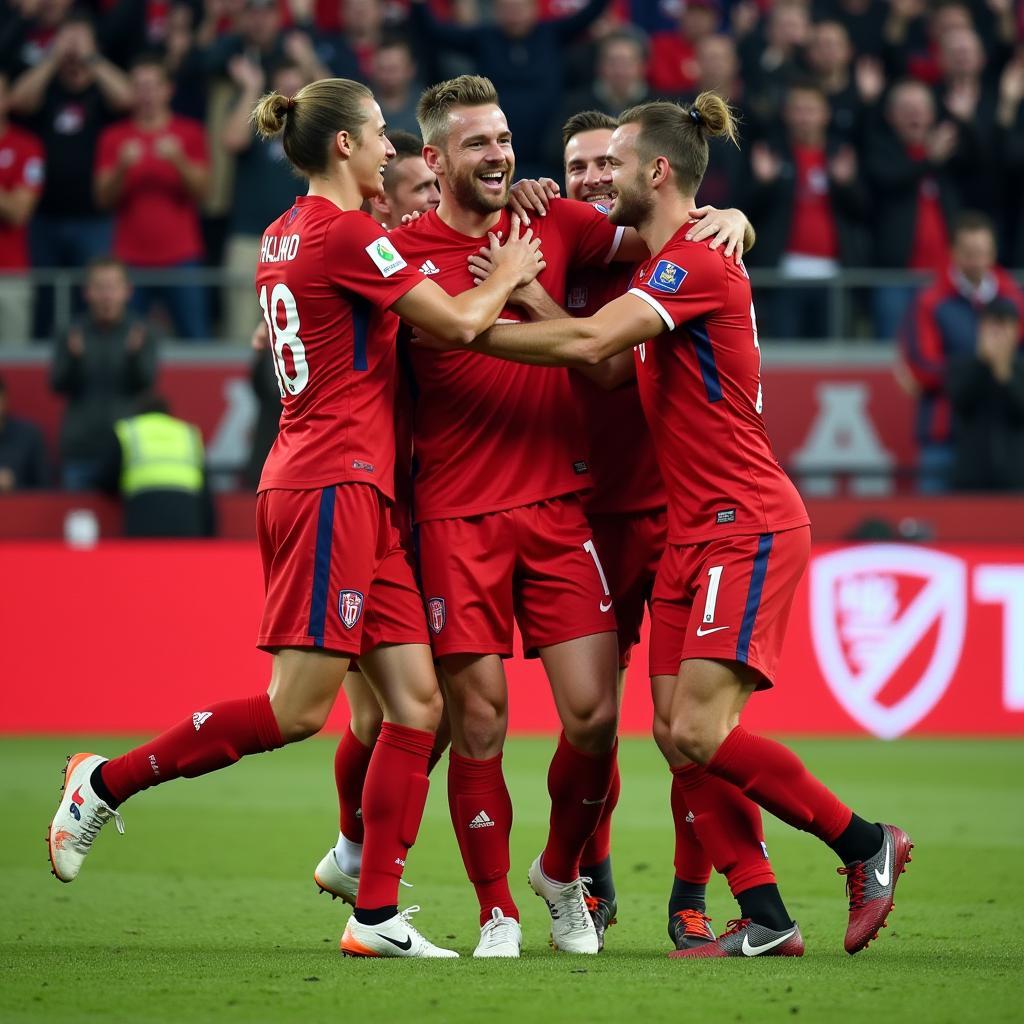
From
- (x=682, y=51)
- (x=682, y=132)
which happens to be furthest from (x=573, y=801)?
(x=682, y=51)

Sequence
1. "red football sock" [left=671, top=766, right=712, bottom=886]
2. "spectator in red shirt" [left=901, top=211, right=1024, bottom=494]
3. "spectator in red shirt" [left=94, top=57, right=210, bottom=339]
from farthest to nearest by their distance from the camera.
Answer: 1. "spectator in red shirt" [left=94, top=57, right=210, bottom=339]
2. "spectator in red shirt" [left=901, top=211, right=1024, bottom=494]
3. "red football sock" [left=671, top=766, right=712, bottom=886]

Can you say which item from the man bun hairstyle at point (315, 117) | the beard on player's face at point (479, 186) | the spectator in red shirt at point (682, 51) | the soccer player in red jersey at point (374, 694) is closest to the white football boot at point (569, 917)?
the soccer player in red jersey at point (374, 694)

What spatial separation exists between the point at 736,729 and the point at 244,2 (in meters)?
9.93

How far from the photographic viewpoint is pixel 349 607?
5.34m

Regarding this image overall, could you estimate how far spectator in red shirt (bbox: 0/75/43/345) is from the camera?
514 inches

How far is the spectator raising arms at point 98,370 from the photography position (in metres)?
11.9

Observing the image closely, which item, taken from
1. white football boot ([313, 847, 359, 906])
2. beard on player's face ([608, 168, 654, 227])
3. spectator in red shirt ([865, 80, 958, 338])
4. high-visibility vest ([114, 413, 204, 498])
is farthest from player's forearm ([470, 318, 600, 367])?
spectator in red shirt ([865, 80, 958, 338])

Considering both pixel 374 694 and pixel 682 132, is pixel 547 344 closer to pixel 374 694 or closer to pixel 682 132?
pixel 682 132

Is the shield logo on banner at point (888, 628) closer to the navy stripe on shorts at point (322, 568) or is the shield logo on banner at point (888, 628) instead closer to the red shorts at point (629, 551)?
the red shorts at point (629, 551)

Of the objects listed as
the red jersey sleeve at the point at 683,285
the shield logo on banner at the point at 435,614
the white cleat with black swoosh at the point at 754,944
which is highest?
the red jersey sleeve at the point at 683,285

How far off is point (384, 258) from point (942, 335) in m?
7.71

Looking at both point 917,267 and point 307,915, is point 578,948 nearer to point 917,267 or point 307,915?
point 307,915

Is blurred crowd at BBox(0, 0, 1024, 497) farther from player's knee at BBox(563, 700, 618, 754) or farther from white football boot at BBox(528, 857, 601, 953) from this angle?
white football boot at BBox(528, 857, 601, 953)

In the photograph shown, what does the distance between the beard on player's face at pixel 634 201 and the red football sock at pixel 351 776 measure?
2.06 metres
